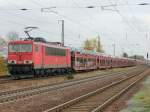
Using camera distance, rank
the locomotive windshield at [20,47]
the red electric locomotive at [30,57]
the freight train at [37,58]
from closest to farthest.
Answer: the red electric locomotive at [30,57]
the freight train at [37,58]
the locomotive windshield at [20,47]

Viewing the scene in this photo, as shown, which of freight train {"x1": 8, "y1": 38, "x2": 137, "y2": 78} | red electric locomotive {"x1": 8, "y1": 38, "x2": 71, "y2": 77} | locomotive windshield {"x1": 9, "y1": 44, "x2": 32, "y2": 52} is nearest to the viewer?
red electric locomotive {"x1": 8, "y1": 38, "x2": 71, "y2": 77}

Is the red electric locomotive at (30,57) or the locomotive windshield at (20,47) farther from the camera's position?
the locomotive windshield at (20,47)

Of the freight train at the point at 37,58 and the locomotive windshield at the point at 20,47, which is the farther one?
the locomotive windshield at the point at 20,47

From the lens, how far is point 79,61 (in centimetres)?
5822

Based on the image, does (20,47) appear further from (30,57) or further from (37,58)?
(37,58)

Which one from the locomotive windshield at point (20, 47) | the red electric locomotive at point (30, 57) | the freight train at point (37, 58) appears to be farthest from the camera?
the locomotive windshield at point (20, 47)

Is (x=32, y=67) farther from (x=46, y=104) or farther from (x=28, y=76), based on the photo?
(x=46, y=104)

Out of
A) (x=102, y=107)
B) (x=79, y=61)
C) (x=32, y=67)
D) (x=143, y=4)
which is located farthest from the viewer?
(x=79, y=61)

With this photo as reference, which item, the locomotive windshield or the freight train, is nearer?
the freight train

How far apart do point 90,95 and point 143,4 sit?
9.90 meters

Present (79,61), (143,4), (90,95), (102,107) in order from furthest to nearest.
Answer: (79,61) < (143,4) < (90,95) < (102,107)

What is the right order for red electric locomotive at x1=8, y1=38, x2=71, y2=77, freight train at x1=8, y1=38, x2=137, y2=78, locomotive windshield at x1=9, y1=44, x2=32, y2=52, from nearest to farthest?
red electric locomotive at x1=8, y1=38, x2=71, y2=77, freight train at x1=8, y1=38, x2=137, y2=78, locomotive windshield at x1=9, y1=44, x2=32, y2=52

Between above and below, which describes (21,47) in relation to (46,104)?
above

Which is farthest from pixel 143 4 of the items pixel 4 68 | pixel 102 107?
pixel 4 68
